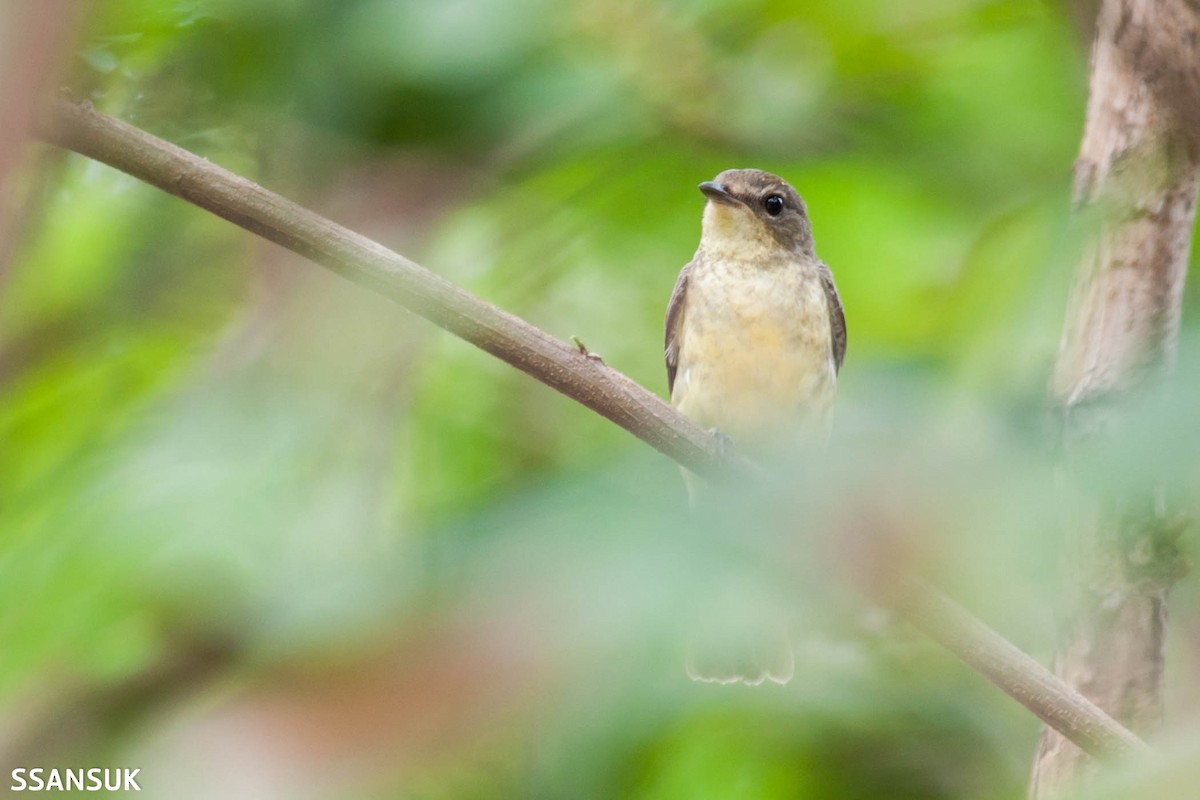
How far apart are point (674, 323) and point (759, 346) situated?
313 mm

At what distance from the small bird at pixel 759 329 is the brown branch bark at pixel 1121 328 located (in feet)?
5.70

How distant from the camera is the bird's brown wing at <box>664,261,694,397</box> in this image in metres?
4.24

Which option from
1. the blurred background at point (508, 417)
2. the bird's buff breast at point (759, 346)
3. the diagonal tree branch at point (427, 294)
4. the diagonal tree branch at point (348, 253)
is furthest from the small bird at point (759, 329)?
the diagonal tree branch at point (427, 294)

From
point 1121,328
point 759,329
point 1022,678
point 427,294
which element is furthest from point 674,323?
point 1022,678

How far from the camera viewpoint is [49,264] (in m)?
3.32

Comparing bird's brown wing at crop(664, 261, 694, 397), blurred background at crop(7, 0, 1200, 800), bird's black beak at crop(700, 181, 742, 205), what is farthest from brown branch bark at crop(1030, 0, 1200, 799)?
bird's brown wing at crop(664, 261, 694, 397)

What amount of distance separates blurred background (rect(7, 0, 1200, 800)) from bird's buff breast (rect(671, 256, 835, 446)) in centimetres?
16

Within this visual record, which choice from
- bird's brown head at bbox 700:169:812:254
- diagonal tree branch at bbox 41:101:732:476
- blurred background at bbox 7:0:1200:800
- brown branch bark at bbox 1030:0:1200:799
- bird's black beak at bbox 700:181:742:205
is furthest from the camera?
bird's brown head at bbox 700:169:812:254

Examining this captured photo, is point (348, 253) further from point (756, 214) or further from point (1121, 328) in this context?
point (756, 214)

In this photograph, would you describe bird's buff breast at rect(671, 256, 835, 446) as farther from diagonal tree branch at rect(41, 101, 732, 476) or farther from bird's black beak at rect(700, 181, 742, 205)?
diagonal tree branch at rect(41, 101, 732, 476)

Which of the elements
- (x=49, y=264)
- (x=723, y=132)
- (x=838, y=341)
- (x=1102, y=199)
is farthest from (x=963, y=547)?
(x=838, y=341)

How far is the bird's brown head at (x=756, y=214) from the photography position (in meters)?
3.84

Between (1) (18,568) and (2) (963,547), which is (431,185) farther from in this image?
(2) (963,547)

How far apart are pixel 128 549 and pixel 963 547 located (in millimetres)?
1220
